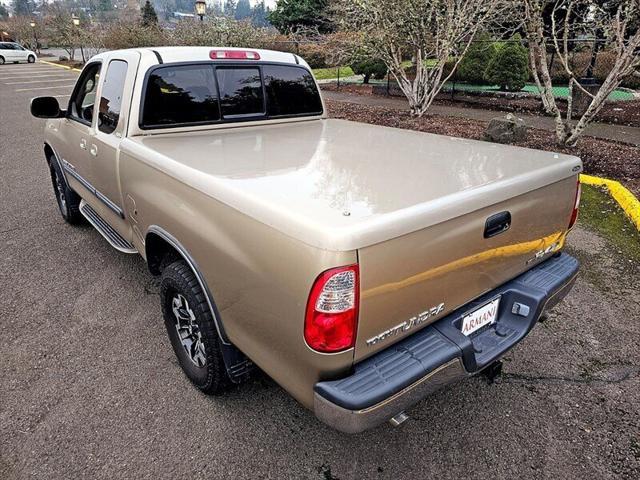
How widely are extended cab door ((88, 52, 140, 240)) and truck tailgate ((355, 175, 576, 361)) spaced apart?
2.13 m

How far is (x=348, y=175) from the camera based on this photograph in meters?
2.33

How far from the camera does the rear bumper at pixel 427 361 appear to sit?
5.60 ft

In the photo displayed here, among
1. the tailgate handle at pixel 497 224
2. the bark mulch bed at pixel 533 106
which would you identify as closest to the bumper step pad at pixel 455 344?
the tailgate handle at pixel 497 224

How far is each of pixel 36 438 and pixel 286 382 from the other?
148 centimetres

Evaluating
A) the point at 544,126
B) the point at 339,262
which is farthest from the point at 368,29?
the point at 339,262

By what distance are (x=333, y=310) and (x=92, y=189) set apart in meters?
2.92

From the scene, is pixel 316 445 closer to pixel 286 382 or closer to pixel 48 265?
pixel 286 382

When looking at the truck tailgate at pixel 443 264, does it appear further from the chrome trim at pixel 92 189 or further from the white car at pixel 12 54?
the white car at pixel 12 54

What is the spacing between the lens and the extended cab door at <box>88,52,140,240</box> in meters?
3.13

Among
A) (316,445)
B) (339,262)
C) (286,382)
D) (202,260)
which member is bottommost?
(316,445)

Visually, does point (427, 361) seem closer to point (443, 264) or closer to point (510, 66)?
point (443, 264)

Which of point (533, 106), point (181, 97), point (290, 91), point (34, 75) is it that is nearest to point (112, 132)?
point (181, 97)

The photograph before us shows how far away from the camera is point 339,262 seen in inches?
62.4

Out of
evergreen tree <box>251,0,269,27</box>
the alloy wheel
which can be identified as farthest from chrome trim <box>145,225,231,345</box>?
evergreen tree <box>251,0,269,27</box>
